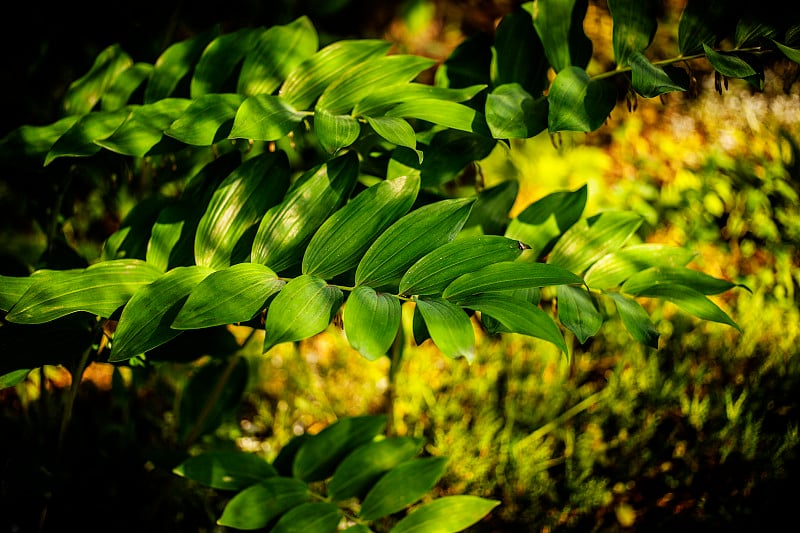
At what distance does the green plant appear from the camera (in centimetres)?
57

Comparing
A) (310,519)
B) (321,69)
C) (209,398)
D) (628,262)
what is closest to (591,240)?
(628,262)

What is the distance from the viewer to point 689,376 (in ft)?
4.91

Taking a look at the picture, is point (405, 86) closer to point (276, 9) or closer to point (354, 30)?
point (276, 9)

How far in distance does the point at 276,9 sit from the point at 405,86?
57 cm

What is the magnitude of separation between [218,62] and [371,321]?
48 centimetres

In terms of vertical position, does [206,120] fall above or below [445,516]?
above

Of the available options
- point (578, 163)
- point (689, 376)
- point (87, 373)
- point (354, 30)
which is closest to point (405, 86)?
point (354, 30)

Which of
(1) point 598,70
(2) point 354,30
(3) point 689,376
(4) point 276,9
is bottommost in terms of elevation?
(3) point 689,376

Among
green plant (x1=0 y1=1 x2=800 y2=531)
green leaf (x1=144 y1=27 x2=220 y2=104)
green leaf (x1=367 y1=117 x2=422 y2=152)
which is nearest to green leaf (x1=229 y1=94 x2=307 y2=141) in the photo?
green plant (x1=0 y1=1 x2=800 y2=531)

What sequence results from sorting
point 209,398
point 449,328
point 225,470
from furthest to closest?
point 209,398, point 225,470, point 449,328

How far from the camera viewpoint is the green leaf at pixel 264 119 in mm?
625

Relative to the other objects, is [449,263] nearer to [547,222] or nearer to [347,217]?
[347,217]

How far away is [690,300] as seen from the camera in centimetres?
68

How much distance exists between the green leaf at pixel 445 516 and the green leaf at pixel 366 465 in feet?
0.26
